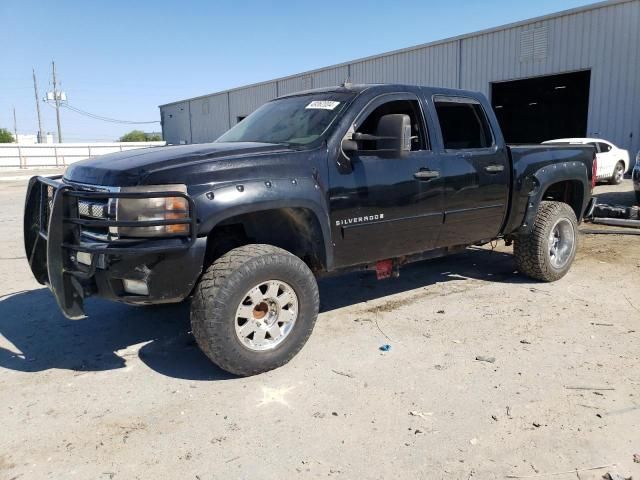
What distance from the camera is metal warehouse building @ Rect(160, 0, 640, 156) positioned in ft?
59.4

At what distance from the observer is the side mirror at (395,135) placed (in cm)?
398

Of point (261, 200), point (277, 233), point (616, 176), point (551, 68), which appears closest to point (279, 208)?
point (261, 200)

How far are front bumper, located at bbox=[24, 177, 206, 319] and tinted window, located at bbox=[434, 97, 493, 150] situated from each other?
108 inches

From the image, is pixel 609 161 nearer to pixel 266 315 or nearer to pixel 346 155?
pixel 346 155

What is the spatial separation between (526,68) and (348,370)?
786 inches

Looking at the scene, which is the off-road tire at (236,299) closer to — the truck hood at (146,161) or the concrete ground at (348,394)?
the concrete ground at (348,394)

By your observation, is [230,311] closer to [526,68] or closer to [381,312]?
[381,312]

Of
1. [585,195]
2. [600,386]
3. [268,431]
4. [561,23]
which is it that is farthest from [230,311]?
[561,23]

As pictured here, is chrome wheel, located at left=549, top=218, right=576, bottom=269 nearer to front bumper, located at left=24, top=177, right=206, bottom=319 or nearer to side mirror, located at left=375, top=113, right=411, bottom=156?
side mirror, located at left=375, top=113, right=411, bottom=156

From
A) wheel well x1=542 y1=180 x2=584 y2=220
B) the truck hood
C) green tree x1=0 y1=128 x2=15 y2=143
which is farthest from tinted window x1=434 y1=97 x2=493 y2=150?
green tree x1=0 y1=128 x2=15 y2=143

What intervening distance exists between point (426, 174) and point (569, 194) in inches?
109

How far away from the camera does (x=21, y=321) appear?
4.80 m

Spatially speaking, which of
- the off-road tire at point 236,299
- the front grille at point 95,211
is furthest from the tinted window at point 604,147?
the front grille at point 95,211

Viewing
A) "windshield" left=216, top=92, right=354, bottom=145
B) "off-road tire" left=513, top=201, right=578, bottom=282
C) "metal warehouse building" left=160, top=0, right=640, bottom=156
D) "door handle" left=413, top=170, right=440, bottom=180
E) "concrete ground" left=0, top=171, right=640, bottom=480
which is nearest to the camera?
"concrete ground" left=0, top=171, right=640, bottom=480
